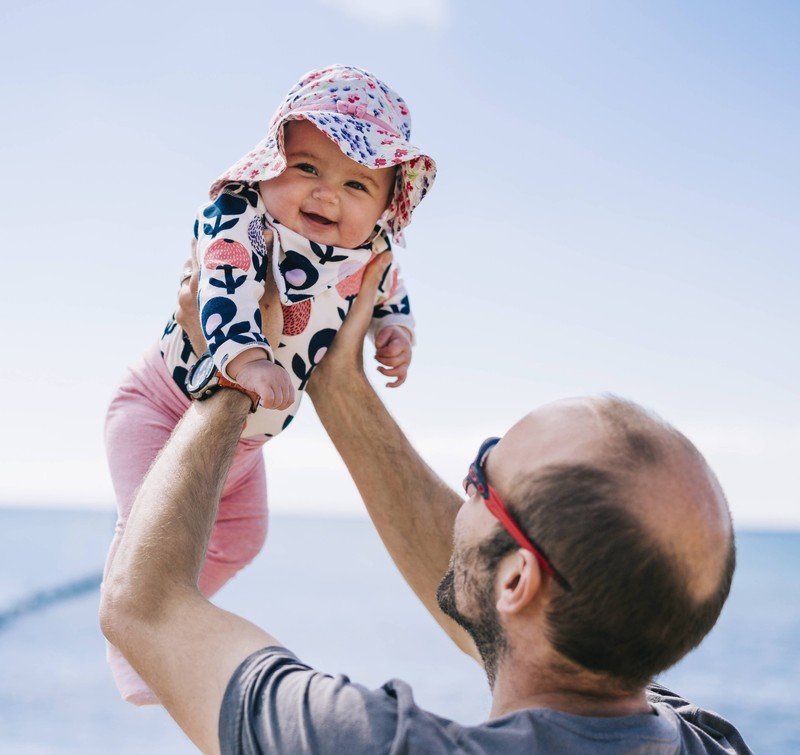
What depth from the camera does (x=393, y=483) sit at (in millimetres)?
2584

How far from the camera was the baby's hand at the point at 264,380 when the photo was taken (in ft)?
6.92

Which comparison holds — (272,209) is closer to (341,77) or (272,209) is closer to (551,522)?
(341,77)

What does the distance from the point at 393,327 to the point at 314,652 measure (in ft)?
46.4

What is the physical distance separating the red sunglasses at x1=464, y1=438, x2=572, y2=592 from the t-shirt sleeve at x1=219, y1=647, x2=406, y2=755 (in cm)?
35

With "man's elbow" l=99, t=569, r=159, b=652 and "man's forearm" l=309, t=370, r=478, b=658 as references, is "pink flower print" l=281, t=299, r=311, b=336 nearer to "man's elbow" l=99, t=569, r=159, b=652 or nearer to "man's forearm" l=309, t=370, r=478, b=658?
"man's forearm" l=309, t=370, r=478, b=658

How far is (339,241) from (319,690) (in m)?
1.29

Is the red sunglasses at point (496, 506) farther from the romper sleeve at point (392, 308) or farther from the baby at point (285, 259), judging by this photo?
the romper sleeve at point (392, 308)

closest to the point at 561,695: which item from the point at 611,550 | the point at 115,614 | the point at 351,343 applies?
the point at 611,550

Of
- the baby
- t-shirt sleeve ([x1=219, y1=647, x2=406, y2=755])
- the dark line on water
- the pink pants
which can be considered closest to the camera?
t-shirt sleeve ([x1=219, y1=647, x2=406, y2=755])

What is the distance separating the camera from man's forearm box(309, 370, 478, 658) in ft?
8.23

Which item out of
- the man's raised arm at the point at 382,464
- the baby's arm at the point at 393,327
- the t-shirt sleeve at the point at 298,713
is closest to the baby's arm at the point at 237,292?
the man's raised arm at the point at 382,464

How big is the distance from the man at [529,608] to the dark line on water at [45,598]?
17803mm

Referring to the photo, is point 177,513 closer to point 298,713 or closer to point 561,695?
point 298,713

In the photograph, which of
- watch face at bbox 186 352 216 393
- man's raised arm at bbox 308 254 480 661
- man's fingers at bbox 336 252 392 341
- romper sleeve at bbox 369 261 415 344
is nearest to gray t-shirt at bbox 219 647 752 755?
watch face at bbox 186 352 216 393
